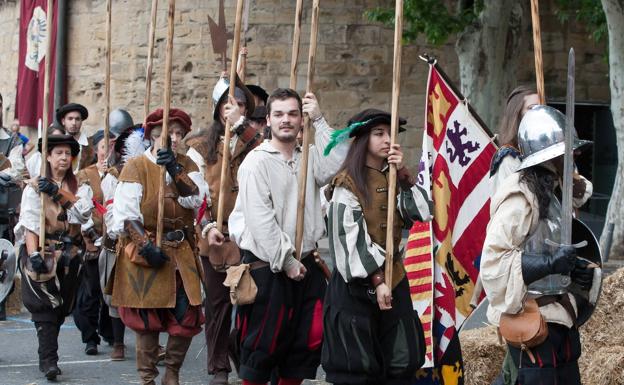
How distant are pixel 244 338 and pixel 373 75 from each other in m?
14.1

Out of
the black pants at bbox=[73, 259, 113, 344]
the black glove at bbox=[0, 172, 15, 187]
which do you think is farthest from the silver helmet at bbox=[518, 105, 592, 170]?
the black glove at bbox=[0, 172, 15, 187]

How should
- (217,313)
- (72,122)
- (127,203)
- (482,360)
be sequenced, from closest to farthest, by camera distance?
(482,360), (127,203), (217,313), (72,122)

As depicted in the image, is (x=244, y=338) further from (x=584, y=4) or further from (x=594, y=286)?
(x=584, y=4)

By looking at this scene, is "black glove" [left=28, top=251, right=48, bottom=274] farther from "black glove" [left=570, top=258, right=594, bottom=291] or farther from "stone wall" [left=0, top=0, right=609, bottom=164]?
"stone wall" [left=0, top=0, right=609, bottom=164]

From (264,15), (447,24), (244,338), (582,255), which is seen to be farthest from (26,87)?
(582,255)

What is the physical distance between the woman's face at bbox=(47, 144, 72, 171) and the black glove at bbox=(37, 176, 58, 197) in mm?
185

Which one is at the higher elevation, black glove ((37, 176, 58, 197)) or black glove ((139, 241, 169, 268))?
black glove ((37, 176, 58, 197))

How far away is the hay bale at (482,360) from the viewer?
8.23 meters

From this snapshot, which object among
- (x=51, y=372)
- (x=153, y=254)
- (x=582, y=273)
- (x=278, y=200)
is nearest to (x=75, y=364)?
(x=51, y=372)

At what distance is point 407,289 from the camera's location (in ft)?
23.0

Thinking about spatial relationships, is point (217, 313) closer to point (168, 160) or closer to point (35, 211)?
point (168, 160)

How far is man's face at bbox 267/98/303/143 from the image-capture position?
299 inches

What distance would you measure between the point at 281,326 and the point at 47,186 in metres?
2.94

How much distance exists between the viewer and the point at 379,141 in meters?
7.13
